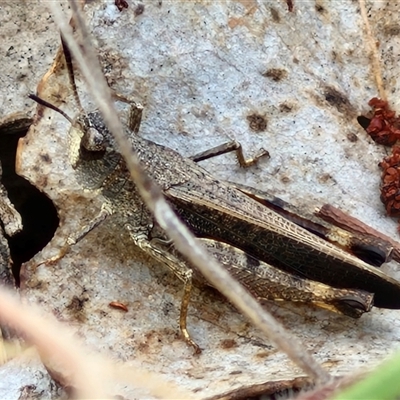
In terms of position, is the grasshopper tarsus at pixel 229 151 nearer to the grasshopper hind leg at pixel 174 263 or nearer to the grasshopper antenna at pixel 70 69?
the grasshopper hind leg at pixel 174 263

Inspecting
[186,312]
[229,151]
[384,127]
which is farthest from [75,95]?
[384,127]

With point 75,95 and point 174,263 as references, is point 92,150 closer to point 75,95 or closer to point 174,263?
point 75,95

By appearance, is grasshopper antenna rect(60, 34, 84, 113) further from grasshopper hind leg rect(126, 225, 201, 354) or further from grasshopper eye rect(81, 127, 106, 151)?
grasshopper hind leg rect(126, 225, 201, 354)

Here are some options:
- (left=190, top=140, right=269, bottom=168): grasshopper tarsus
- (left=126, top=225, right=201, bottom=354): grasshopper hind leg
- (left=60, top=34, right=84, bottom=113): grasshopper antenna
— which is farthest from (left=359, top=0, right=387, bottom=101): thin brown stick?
(left=60, top=34, right=84, bottom=113): grasshopper antenna

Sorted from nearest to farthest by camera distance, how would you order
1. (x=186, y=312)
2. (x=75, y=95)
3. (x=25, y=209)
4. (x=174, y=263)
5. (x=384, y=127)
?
(x=186, y=312) → (x=174, y=263) → (x=75, y=95) → (x=25, y=209) → (x=384, y=127)

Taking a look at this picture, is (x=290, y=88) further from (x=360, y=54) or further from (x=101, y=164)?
(x=101, y=164)

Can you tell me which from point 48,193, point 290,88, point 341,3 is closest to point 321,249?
point 290,88

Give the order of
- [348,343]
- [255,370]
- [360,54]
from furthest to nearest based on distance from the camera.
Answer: [360,54]
[348,343]
[255,370]
